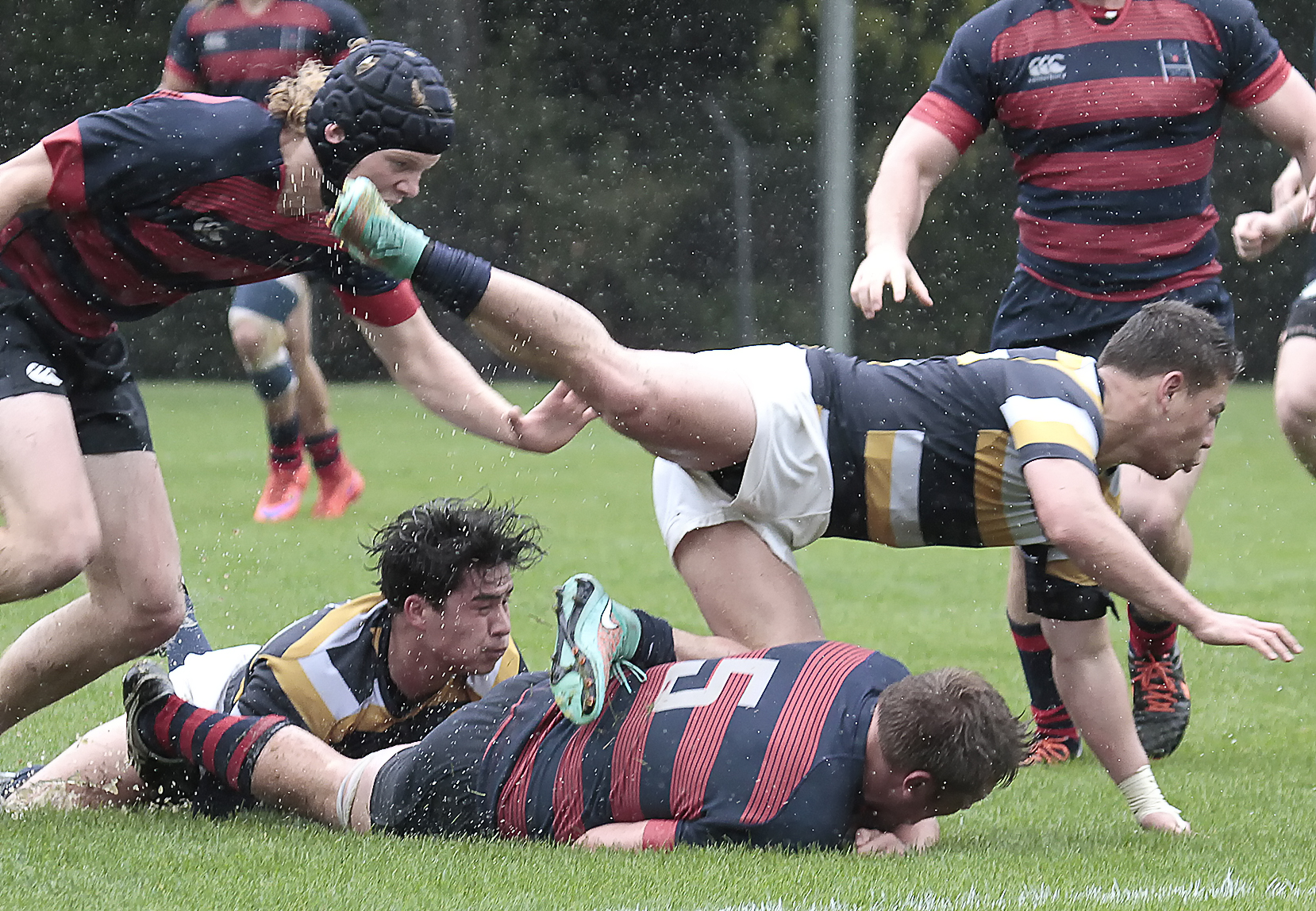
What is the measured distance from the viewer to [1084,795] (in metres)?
3.92

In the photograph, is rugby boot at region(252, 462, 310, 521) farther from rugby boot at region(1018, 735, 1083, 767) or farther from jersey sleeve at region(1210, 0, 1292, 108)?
jersey sleeve at region(1210, 0, 1292, 108)

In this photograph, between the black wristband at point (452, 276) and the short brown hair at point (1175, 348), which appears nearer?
the black wristband at point (452, 276)

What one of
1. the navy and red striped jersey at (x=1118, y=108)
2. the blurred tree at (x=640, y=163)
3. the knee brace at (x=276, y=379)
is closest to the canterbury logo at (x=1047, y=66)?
the navy and red striped jersey at (x=1118, y=108)

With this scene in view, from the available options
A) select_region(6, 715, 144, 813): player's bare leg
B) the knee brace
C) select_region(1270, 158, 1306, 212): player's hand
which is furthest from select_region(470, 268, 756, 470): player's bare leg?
the knee brace

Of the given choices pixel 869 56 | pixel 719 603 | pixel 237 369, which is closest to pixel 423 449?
pixel 237 369

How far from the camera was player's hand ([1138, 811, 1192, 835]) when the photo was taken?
3473 millimetres

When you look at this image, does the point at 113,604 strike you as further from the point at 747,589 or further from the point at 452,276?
the point at 747,589

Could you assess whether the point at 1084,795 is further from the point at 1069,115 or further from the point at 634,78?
the point at 634,78

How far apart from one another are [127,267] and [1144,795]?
238 centimetres

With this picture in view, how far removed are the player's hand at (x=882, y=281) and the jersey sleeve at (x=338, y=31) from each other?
3176 mm

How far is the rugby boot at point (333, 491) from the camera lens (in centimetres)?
787

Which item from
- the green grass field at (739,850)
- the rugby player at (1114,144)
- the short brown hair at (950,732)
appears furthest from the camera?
the rugby player at (1114,144)

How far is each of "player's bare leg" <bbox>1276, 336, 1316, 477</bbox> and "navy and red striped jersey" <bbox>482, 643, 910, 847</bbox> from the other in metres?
1.82

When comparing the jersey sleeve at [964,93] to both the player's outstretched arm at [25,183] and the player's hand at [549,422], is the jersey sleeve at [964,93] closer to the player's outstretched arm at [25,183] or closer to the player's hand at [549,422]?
the player's hand at [549,422]
